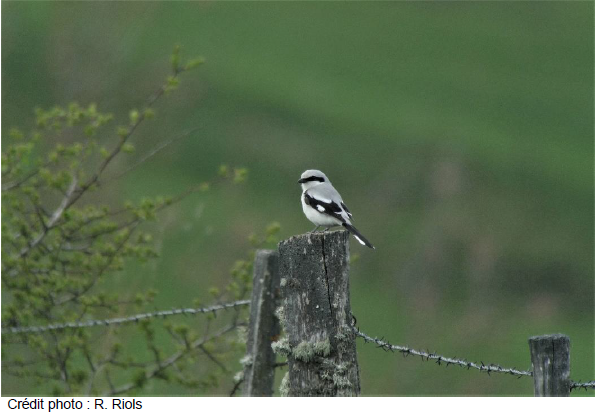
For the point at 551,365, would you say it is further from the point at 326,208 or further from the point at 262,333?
the point at 326,208

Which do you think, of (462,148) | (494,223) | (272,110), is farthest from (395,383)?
(272,110)

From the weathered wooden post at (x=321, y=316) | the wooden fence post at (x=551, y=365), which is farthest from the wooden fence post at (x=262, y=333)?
the wooden fence post at (x=551, y=365)

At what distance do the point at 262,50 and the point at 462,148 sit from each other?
9.34 m

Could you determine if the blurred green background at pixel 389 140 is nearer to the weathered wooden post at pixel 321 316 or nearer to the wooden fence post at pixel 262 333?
the wooden fence post at pixel 262 333

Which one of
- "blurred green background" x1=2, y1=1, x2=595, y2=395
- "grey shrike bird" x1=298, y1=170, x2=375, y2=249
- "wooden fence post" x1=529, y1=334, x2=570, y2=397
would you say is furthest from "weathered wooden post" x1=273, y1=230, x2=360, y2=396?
"blurred green background" x1=2, y1=1, x2=595, y2=395

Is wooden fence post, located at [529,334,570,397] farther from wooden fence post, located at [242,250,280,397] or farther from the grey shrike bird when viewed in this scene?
the grey shrike bird

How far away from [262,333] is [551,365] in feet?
8.33

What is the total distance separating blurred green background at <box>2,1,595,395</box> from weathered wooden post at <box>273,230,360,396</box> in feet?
20.6

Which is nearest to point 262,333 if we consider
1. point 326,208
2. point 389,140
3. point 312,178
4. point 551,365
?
point 326,208

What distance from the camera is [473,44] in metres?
33.5

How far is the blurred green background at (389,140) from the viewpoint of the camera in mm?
17641

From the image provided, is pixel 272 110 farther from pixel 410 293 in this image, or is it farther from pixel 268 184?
pixel 410 293

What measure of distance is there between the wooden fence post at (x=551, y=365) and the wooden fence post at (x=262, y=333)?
2449 mm

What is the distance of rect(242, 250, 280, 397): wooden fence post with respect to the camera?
6633 millimetres
